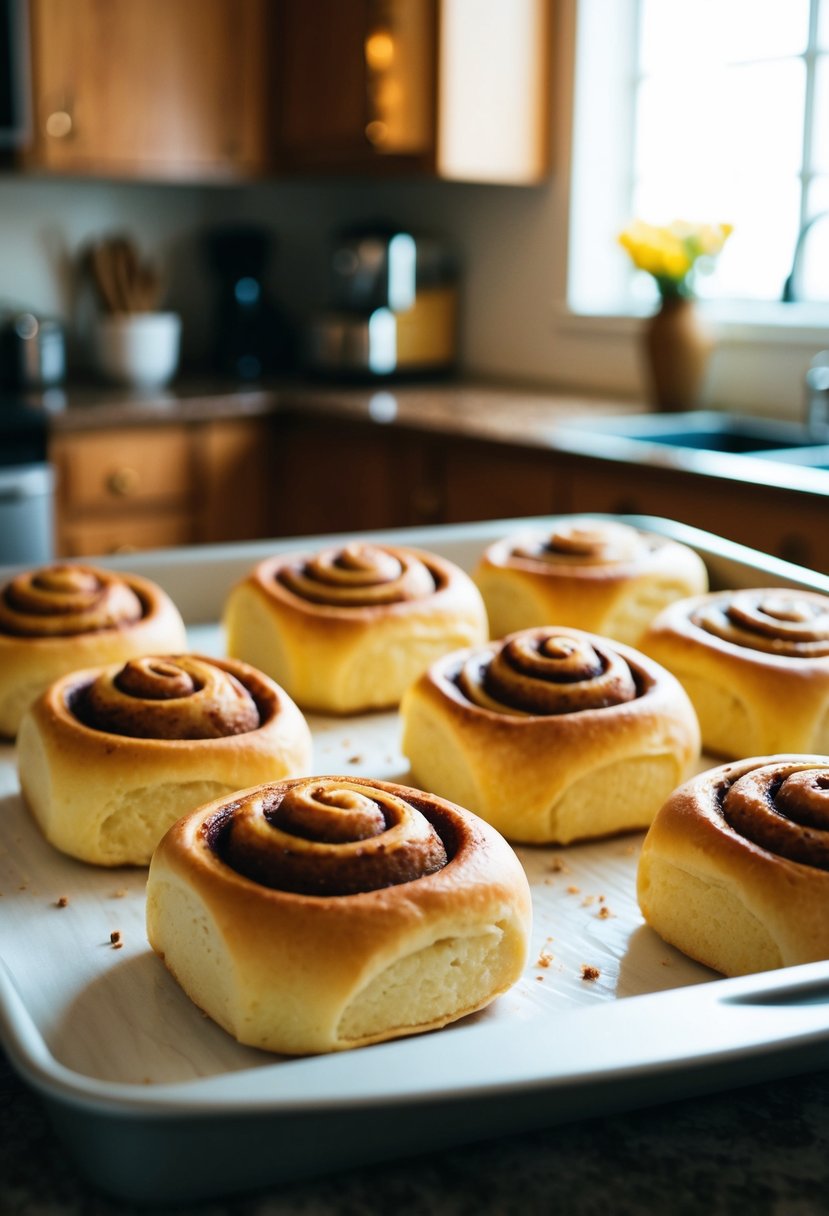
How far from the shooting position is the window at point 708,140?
312cm

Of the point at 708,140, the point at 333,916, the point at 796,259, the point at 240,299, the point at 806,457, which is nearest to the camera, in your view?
the point at 333,916

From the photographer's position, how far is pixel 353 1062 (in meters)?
0.62

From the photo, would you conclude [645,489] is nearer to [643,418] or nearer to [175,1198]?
[643,418]

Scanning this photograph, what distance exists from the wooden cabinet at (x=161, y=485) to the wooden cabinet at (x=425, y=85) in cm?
83

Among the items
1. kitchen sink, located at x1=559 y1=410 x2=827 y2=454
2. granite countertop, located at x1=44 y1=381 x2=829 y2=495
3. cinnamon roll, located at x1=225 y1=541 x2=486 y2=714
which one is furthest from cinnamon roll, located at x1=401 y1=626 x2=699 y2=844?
kitchen sink, located at x1=559 y1=410 x2=827 y2=454

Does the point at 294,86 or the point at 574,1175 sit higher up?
the point at 294,86

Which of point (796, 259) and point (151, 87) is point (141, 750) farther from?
point (151, 87)

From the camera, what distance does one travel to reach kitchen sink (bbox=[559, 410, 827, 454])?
2.95 meters

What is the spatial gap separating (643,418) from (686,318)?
248 millimetres

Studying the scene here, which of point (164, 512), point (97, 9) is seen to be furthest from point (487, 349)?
point (97, 9)

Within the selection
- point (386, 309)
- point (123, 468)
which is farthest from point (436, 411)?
point (123, 468)

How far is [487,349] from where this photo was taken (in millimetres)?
3951

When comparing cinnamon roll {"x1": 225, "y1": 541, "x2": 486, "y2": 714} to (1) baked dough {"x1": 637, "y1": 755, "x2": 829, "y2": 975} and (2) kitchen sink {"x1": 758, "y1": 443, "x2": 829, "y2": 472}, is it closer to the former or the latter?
(1) baked dough {"x1": 637, "y1": 755, "x2": 829, "y2": 975}

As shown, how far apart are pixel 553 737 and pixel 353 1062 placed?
0.56 m
